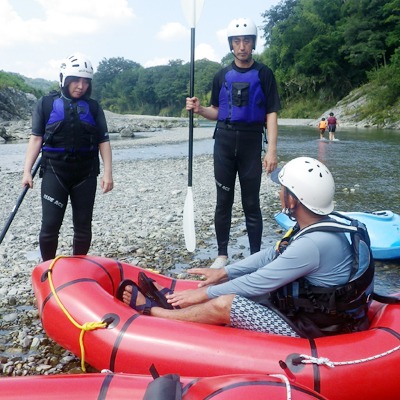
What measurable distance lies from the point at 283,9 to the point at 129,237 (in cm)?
5702

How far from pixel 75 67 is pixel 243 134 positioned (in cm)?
147

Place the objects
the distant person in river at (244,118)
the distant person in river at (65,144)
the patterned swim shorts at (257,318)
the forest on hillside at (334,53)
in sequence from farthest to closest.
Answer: the forest on hillside at (334,53)
the distant person in river at (244,118)
the distant person in river at (65,144)
the patterned swim shorts at (257,318)

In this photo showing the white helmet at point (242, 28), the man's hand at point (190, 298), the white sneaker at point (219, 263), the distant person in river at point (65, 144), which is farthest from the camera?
the white sneaker at point (219, 263)

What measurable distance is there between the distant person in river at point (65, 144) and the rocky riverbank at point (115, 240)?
66 cm

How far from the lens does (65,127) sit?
3180 millimetres

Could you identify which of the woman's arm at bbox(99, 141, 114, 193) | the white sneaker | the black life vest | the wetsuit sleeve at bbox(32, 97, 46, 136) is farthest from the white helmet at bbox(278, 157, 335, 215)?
the wetsuit sleeve at bbox(32, 97, 46, 136)

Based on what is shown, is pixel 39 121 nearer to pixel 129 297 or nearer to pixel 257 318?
pixel 129 297

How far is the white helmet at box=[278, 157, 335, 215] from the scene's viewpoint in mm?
2291

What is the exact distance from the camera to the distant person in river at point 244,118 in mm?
3609

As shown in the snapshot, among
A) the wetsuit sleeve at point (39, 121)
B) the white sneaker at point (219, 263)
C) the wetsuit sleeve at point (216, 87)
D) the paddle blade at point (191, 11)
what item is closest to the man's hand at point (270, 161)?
the wetsuit sleeve at point (216, 87)

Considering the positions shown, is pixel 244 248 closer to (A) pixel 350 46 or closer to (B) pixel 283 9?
(A) pixel 350 46

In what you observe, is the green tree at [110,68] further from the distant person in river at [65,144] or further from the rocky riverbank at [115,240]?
the distant person in river at [65,144]

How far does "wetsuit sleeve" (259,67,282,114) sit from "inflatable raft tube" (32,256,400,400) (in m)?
1.87

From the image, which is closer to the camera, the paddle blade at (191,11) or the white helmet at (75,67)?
the white helmet at (75,67)
